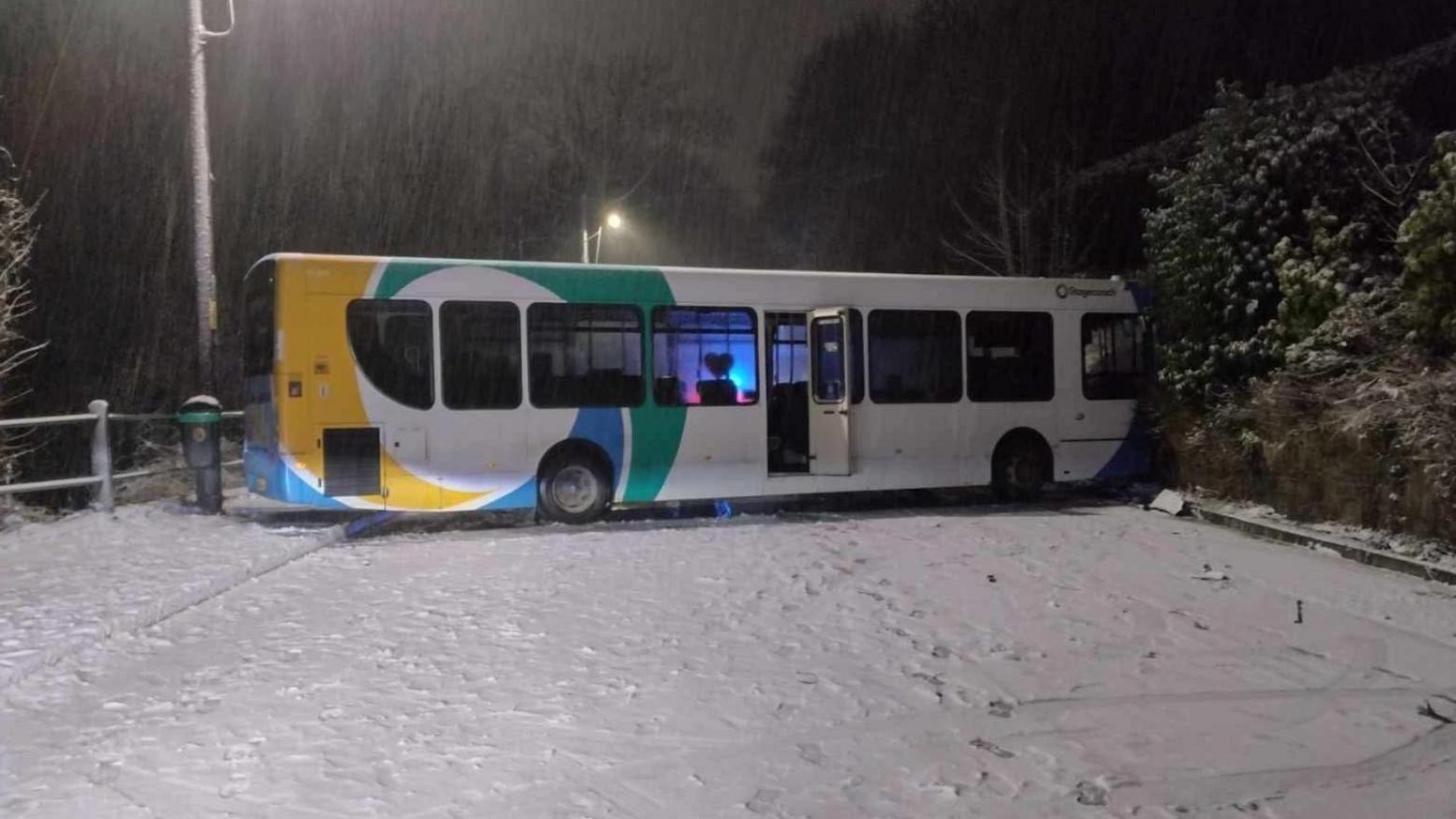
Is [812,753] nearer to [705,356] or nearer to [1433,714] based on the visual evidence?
[1433,714]

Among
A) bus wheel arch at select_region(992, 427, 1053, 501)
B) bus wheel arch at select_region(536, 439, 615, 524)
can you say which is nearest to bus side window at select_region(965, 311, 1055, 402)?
bus wheel arch at select_region(992, 427, 1053, 501)

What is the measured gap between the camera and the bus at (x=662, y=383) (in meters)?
11.5

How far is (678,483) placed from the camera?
12.9 m

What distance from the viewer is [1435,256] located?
9906 mm

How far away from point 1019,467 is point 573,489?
5.97 meters

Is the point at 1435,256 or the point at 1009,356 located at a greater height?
the point at 1435,256

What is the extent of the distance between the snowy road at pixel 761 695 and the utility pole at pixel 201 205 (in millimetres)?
4699

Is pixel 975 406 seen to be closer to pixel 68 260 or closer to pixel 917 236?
pixel 68 260

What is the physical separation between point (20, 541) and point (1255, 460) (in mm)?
13033

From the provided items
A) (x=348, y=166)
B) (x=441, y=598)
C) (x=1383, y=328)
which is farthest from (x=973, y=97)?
(x=441, y=598)

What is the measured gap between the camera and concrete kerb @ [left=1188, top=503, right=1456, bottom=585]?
9.40 metres

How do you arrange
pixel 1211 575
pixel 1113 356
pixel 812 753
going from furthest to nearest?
1. pixel 1113 356
2. pixel 1211 575
3. pixel 812 753

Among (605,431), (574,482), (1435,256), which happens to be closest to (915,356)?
(605,431)

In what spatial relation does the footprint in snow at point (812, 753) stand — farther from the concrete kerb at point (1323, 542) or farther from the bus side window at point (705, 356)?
the bus side window at point (705, 356)
